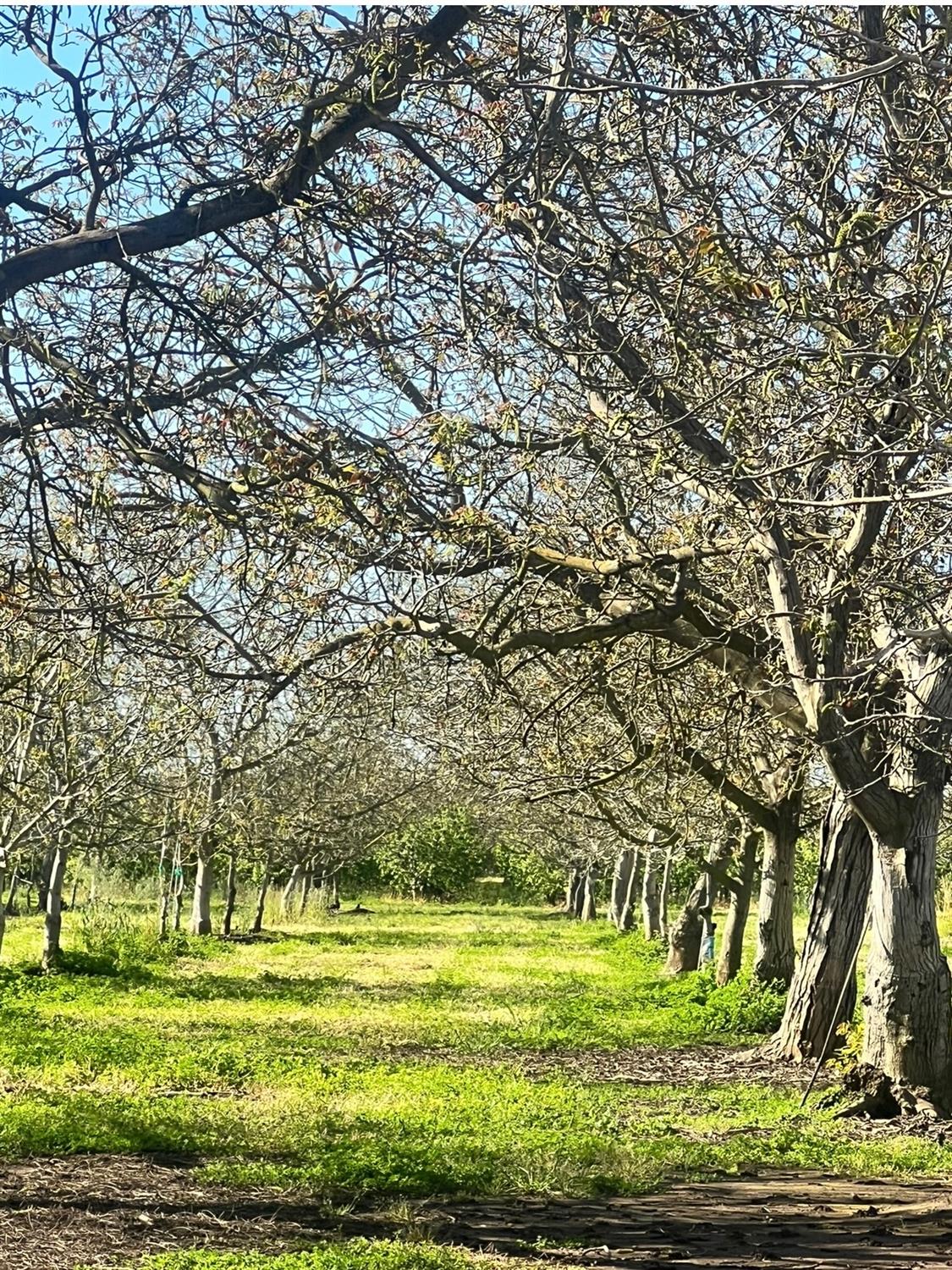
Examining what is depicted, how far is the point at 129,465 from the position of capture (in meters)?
6.82

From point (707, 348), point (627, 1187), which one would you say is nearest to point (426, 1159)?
point (627, 1187)

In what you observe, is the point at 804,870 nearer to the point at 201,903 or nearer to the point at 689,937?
the point at 201,903

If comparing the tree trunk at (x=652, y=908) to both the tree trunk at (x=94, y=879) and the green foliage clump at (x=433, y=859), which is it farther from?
the green foliage clump at (x=433, y=859)

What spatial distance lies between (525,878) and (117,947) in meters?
42.3

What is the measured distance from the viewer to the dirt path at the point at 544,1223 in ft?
22.4

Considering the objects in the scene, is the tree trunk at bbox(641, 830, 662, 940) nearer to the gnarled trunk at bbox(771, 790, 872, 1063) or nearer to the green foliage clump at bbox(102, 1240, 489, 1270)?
the gnarled trunk at bbox(771, 790, 872, 1063)

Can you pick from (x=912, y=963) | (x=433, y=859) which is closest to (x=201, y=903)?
(x=912, y=963)

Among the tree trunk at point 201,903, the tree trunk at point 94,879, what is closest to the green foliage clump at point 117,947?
the tree trunk at point 201,903

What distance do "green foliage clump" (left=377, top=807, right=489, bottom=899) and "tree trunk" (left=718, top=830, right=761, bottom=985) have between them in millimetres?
33775

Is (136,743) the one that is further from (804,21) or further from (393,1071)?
(804,21)

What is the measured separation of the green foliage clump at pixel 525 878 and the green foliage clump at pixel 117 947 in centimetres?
3113

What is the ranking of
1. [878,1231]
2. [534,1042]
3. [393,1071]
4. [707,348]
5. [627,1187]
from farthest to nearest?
1. [534,1042]
2. [393,1071]
3. [627,1187]
4. [878,1231]
5. [707,348]

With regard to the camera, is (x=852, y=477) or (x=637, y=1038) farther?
(x=637, y=1038)

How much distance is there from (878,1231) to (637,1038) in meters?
9.58
